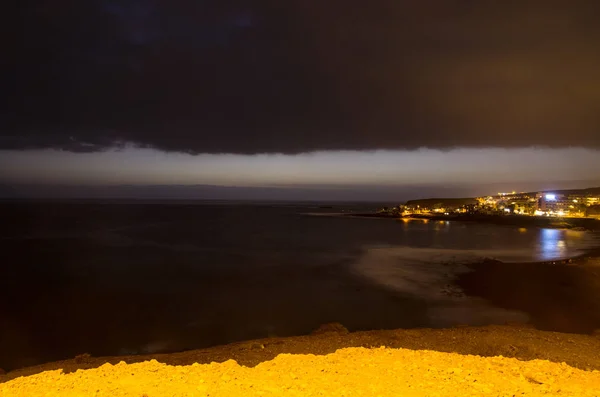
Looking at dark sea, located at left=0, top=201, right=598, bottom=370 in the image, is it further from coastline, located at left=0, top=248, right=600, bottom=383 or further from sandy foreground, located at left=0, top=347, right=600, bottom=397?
sandy foreground, located at left=0, top=347, right=600, bottom=397

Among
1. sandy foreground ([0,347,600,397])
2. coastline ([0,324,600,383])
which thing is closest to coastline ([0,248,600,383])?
coastline ([0,324,600,383])

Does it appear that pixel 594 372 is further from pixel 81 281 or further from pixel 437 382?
pixel 81 281

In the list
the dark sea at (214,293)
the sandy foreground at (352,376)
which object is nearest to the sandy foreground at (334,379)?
the sandy foreground at (352,376)

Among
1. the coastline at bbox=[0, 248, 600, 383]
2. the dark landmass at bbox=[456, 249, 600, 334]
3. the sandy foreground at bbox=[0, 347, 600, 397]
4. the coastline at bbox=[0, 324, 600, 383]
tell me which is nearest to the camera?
the sandy foreground at bbox=[0, 347, 600, 397]

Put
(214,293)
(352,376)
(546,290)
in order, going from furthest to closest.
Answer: (214,293)
(546,290)
(352,376)

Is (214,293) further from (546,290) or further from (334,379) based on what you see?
(546,290)

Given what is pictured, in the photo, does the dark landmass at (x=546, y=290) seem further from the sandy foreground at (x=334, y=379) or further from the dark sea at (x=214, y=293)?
the sandy foreground at (x=334, y=379)

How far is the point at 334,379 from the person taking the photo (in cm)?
700

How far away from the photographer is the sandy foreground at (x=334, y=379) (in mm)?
6449

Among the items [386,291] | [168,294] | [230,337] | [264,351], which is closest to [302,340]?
[264,351]

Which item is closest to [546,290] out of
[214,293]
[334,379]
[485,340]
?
[485,340]

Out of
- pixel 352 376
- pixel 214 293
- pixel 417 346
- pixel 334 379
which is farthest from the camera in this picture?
pixel 214 293

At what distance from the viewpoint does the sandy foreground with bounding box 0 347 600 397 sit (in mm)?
6449

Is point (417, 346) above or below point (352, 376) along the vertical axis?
below
